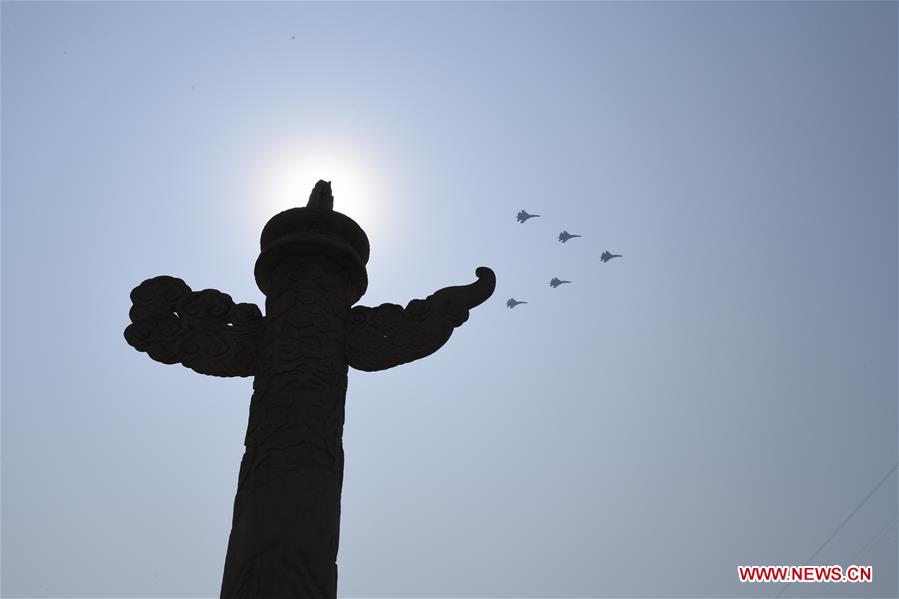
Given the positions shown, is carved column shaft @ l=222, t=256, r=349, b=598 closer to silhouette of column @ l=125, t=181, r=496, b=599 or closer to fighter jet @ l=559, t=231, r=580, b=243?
silhouette of column @ l=125, t=181, r=496, b=599

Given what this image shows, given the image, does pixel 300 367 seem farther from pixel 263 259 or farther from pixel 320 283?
pixel 263 259

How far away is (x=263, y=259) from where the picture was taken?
202 inches

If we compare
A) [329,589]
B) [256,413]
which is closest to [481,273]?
[256,413]

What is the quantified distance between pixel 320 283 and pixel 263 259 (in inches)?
21.2

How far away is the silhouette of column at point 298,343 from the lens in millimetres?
3924

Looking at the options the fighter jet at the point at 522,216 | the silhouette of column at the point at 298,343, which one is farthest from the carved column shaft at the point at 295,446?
the fighter jet at the point at 522,216

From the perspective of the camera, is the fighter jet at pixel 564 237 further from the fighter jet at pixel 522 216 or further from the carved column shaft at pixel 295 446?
the carved column shaft at pixel 295 446

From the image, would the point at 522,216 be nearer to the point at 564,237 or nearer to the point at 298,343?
the point at 564,237

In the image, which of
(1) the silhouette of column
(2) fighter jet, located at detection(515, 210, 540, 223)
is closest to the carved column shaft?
(1) the silhouette of column

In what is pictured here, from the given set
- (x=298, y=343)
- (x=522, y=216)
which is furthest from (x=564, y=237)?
(x=298, y=343)

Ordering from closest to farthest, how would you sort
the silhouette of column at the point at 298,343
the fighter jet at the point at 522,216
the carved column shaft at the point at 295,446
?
the carved column shaft at the point at 295,446, the silhouette of column at the point at 298,343, the fighter jet at the point at 522,216

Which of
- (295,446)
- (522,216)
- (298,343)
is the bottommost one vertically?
(295,446)

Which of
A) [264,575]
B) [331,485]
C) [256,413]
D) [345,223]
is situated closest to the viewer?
[264,575]

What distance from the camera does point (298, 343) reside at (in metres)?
4.59
